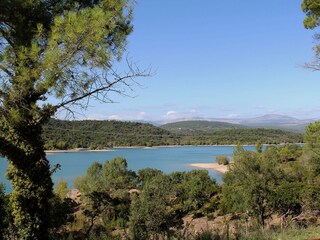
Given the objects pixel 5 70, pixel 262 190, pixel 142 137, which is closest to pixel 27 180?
pixel 5 70

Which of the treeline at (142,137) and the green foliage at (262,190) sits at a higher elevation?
the treeline at (142,137)

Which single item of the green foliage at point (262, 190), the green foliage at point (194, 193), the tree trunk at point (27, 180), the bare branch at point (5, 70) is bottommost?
the green foliage at point (194, 193)

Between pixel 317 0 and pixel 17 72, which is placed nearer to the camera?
pixel 17 72

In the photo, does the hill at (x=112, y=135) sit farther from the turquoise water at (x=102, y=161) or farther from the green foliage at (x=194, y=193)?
the green foliage at (x=194, y=193)

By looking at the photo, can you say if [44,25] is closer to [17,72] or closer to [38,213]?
[17,72]

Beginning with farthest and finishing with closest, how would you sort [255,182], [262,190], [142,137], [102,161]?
1. [142,137]
2. [102,161]
3. [262,190]
4. [255,182]

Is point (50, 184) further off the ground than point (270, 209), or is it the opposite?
point (50, 184)

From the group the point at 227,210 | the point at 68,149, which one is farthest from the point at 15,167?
the point at 68,149

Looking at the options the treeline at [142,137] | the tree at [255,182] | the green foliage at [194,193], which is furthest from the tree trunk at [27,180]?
the treeline at [142,137]

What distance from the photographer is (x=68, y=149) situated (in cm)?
8344

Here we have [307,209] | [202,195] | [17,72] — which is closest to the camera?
[17,72]

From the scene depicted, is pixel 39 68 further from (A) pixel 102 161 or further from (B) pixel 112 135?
(B) pixel 112 135

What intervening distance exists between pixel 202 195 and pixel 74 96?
27.5 metres

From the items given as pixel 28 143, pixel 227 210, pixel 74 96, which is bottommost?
pixel 227 210
